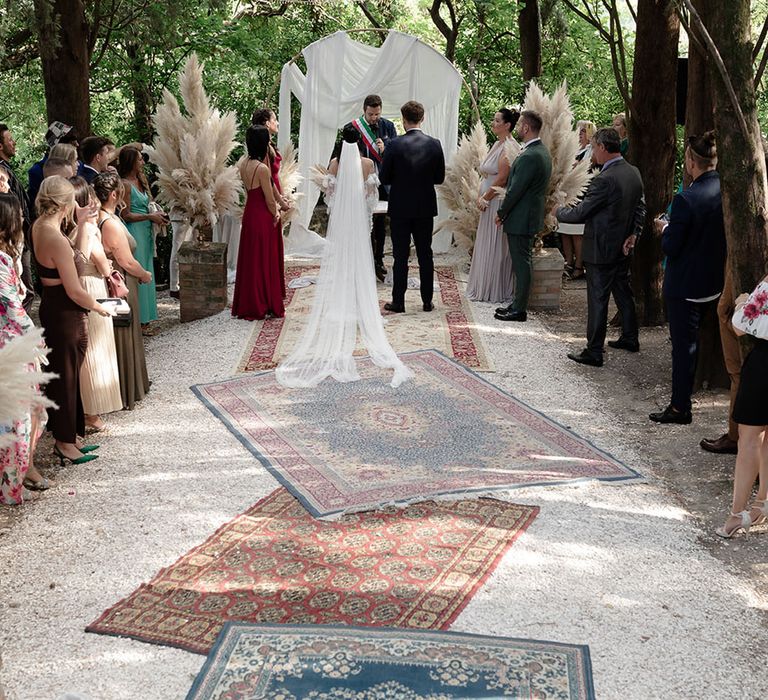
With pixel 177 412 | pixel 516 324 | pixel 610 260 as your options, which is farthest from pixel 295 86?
pixel 177 412

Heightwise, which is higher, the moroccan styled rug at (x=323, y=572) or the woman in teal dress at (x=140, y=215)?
the woman in teal dress at (x=140, y=215)

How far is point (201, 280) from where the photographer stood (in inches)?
391

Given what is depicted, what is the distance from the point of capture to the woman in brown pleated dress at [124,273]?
6.84 metres

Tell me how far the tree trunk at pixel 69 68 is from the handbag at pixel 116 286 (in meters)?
4.64

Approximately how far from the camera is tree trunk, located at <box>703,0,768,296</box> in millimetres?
5812

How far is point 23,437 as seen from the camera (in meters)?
5.51

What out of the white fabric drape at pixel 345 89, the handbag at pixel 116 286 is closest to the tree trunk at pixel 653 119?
the white fabric drape at pixel 345 89

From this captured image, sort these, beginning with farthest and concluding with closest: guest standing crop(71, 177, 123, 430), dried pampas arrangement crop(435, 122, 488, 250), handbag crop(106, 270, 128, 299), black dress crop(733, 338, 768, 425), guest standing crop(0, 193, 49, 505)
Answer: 1. dried pampas arrangement crop(435, 122, 488, 250)
2. handbag crop(106, 270, 128, 299)
3. guest standing crop(71, 177, 123, 430)
4. guest standing crop(0, 193, 49, 505)
5. black dress crop(733, 338, 768, 425)

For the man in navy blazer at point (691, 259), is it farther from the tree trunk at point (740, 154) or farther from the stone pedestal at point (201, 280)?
the stone pedestal at point (201, 280)

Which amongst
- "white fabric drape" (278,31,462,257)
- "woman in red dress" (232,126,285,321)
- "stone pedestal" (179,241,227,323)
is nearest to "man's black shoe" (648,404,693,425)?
"woman in red dress" (232,126,285,321)

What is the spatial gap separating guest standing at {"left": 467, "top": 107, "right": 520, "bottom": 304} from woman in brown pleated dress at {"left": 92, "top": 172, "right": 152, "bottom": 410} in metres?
4.31

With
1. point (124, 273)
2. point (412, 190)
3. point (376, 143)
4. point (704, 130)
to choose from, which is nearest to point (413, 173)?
point (412, 190)

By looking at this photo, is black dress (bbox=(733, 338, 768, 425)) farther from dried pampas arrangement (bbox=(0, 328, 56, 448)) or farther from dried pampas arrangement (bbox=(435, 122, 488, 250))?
dried pampas arrangement (bbox=(435, 122, 488, 250))

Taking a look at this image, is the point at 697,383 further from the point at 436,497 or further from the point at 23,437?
the point at 23,437
